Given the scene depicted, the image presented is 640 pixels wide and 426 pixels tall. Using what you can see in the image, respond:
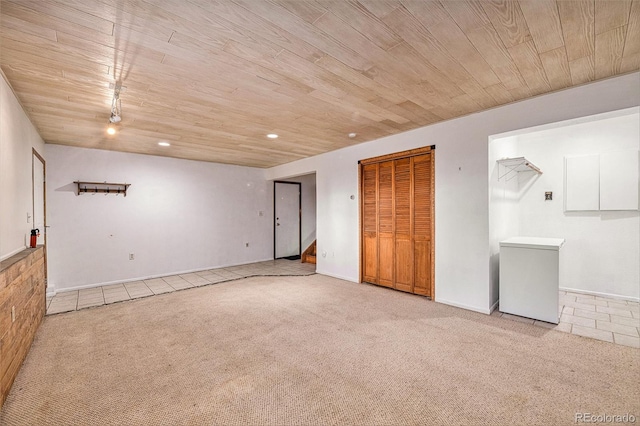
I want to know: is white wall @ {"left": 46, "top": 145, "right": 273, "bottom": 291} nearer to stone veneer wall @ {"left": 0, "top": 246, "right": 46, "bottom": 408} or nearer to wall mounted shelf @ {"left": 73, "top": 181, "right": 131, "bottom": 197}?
wall mounted shelf @ {"left": 73, "top": 181, "right": 131, "bottom": 197}

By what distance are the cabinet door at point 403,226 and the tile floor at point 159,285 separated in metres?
2.09

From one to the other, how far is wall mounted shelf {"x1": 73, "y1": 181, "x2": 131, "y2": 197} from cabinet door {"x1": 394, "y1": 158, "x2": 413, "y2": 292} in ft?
16.3

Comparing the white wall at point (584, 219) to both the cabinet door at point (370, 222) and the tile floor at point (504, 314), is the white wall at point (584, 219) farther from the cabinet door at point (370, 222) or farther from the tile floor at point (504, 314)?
the cabinet door at point (370, 222)

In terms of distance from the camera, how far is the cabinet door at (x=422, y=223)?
4.12 metres

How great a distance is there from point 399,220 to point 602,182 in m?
2.96

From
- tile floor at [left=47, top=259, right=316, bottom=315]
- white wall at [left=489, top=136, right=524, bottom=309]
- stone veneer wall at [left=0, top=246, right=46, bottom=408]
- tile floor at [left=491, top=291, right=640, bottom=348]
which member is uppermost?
white wall at [left=489, top=136, right=524, bottom=309]

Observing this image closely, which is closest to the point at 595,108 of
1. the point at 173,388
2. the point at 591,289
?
the point at 591,289

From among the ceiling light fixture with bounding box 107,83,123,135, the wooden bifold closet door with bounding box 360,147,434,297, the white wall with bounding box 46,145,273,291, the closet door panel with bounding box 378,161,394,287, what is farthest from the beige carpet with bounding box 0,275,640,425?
the ceiling light fixture with bounding box 107,83,123,135

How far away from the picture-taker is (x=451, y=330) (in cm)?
306

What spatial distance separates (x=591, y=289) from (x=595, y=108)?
3023mm

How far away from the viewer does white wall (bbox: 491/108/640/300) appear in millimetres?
3971

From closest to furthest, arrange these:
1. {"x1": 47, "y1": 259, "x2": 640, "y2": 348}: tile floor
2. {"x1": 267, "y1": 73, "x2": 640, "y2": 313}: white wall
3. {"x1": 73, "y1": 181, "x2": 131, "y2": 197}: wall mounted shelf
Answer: {"x1": 267, "y1": 73, "x2": 640, "y2": 313}: white wall → {"x1": 47, "y1": 259, "x2": 640, "y2": 348}: tile floor → {"x1": 73, "y1": 181, "x2": 131, "y2": 197}: wall mounted shelf

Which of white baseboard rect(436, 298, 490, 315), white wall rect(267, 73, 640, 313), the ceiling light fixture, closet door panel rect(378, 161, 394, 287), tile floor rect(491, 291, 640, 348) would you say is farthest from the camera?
closet door panel rect(378, 161, 394, 287)

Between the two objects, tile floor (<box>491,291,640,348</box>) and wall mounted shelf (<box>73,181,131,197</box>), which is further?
wall mounted shelf (<box>73,181,131,197</box>)
